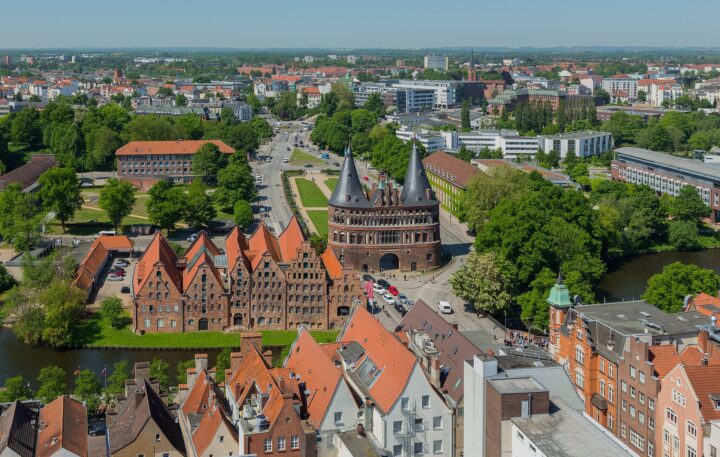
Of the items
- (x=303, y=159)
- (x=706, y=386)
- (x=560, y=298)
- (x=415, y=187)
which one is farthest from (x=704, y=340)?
(x=303, y=159)

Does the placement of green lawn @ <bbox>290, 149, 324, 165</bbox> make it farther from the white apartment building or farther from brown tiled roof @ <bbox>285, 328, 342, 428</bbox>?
brown tiled roof @ <bbox>285, 328, 342, 428</bbox>

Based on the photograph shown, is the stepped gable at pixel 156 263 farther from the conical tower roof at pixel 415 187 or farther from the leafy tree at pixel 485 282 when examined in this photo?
the conical tower roof at pixel 415 187

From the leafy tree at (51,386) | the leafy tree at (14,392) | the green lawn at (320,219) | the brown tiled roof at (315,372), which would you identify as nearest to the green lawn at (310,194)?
the green lawn at (320,219)

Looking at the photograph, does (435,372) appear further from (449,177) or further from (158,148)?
(158,148)

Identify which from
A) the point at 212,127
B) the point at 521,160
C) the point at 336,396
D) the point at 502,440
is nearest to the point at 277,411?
the point at 336,396

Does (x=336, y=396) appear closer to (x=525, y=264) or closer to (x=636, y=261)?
(x=525, y=264)

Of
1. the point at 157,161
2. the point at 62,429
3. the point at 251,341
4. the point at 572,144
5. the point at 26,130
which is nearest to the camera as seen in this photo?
the point at 62,429
